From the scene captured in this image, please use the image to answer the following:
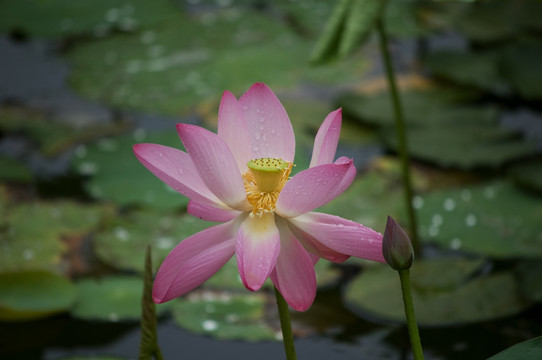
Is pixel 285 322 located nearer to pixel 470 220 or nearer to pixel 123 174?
pixel 470 220

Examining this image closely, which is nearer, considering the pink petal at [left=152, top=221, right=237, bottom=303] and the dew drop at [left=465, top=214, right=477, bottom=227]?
the pink petal at [left=152, top=221, right=237, bottom=303]

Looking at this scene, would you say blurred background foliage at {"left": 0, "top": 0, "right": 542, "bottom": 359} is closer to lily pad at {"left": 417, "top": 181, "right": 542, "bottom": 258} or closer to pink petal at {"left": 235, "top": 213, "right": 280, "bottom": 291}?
lily pad at {"left": 417, "top": 181, "right": 542, "bottom": 258}

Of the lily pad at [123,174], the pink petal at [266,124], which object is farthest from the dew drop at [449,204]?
the pink petal at [266,124]

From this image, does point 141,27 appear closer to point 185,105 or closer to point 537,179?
point 185,105

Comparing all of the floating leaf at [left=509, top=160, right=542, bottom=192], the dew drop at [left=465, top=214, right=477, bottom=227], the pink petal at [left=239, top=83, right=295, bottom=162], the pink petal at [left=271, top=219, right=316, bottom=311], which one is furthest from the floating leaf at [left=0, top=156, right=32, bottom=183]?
the pink petal at [left=271, top=219, right=316, bottom=311]

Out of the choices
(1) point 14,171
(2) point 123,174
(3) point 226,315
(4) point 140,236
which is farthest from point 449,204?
(1) point 14,171

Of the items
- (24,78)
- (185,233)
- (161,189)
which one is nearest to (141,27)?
(24,78)

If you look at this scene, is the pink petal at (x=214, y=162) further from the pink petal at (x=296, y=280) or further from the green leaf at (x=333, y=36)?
the green leaf at (x=333, y=36)
